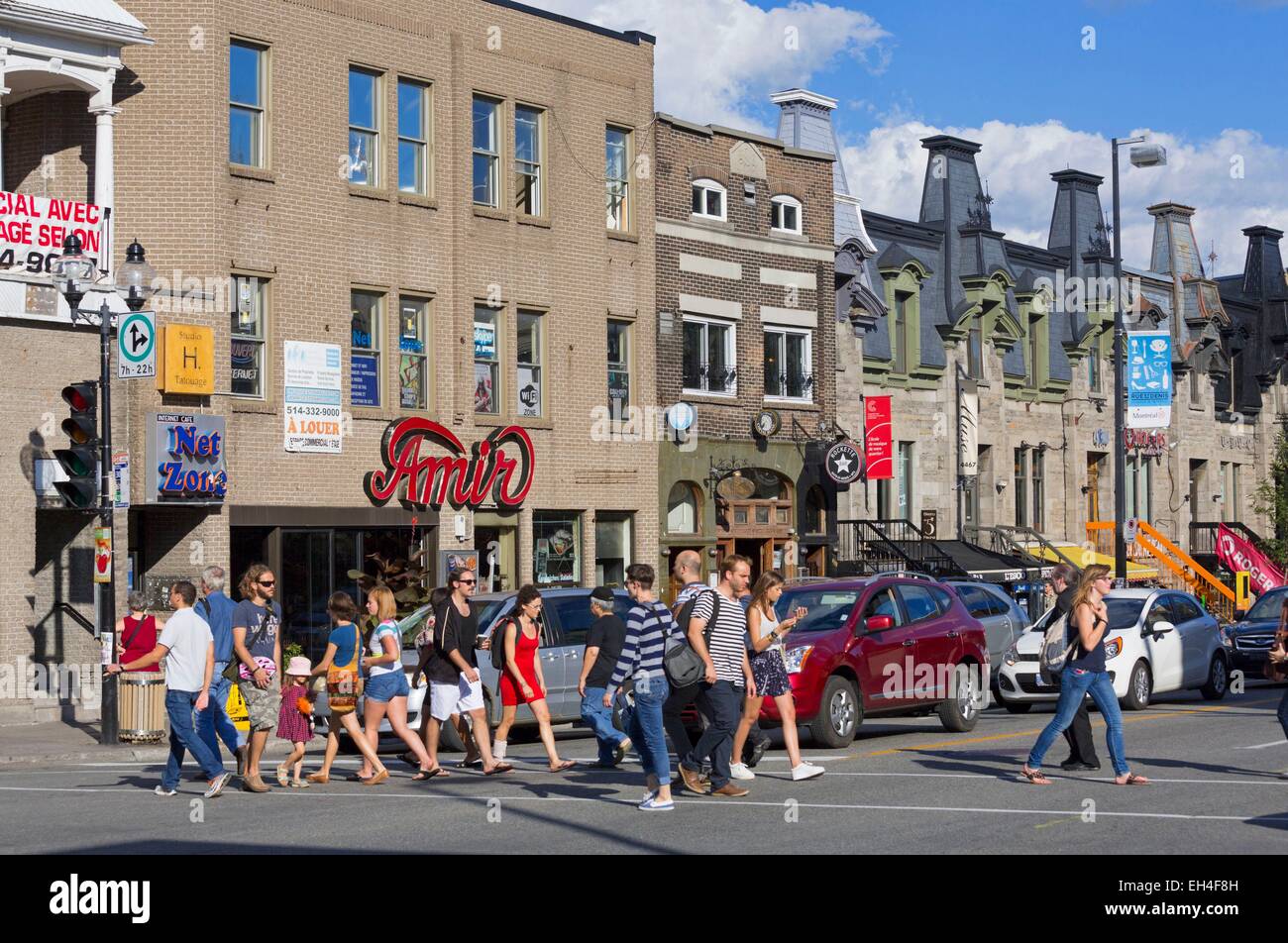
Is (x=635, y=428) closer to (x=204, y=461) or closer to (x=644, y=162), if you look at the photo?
(x=644, y=162)

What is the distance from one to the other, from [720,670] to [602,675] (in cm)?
311

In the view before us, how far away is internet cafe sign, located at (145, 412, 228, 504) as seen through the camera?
985 inches

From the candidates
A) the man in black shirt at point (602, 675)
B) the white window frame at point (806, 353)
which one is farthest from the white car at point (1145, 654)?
the white window frame at point (806, 353)

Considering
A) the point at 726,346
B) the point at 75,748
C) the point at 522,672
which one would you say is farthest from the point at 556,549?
the point at 522,672

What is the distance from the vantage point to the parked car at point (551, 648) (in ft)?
65.4

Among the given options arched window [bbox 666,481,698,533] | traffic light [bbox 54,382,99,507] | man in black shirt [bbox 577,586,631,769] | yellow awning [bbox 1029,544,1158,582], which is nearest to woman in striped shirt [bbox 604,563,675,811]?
man in black shirt [bbox 577,586,631,769]

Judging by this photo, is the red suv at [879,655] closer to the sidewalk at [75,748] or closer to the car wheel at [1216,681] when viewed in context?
the car wheel at [1216,681]

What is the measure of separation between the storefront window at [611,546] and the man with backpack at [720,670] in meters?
18.4

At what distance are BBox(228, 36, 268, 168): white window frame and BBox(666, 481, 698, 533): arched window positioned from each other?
10675 mm

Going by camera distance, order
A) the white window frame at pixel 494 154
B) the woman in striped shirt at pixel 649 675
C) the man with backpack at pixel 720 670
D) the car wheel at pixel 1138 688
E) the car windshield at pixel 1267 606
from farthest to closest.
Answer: the car windshield at pixel 1267 606 < the white window frame at pixel 494 154 < the car wheel at pixel 1138 688 < the man with backpack at pixel 720 670 < the woman in striped shirt at pixel 649 675

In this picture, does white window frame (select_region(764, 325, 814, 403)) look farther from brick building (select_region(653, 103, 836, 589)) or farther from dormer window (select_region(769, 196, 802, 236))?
Answer: dormer window (select_region(769, 196, 802, 236))

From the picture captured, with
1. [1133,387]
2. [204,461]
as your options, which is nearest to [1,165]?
[204,461]

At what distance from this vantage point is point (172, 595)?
1495cm

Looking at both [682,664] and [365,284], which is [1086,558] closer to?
[365,284]
